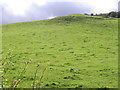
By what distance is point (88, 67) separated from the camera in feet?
53.7

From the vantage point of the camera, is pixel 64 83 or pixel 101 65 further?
pixel 101 65

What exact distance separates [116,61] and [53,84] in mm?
10248

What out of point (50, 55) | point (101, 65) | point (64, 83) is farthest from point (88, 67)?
point (50, 55)

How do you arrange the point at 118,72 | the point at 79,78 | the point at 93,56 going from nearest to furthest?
1. the point at 79,78
2. the point at 118,72
3. the point at 93,56

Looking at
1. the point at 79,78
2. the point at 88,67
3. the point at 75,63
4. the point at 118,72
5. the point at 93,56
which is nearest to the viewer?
the point at 79,78

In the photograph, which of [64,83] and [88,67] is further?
[88,67]

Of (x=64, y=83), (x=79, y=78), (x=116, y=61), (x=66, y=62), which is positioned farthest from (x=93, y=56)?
(x=64, y=83)

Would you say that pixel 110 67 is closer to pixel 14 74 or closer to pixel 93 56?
pixel 93 56

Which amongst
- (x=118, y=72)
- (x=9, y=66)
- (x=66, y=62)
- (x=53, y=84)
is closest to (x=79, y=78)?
(x=53, y=84)

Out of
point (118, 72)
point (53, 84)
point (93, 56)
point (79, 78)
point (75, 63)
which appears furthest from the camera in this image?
point (93, 56)

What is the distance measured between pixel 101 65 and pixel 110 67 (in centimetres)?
102

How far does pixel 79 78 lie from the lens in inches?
515

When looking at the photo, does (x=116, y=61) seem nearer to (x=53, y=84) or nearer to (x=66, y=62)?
(x=66, y=62)

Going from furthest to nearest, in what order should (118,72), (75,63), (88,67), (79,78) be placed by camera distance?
(75,63) < (88,67) < (118,72) < (79,78)
